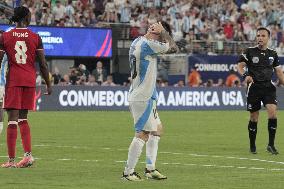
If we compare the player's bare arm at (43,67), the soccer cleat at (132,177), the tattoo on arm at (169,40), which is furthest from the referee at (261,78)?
the soccer cleat at (132,177)

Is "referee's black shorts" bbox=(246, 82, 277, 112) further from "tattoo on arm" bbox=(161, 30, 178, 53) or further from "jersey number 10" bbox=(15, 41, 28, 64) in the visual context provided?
"tattoo on arm" bbox=(161, 30, 178, 53)

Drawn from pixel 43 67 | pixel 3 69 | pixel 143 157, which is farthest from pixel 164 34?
pixel 143 157

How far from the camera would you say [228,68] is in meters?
42.2

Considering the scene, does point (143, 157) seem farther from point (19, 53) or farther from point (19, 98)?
point (19, 53)

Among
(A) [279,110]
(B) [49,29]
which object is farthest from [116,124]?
(A) [279,110]

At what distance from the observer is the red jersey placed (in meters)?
15.2

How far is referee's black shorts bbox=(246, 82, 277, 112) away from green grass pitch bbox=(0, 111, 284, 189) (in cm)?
95

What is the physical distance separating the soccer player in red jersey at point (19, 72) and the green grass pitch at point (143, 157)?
62 centimetres

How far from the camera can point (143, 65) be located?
13.4m

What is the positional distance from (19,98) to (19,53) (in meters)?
0.71

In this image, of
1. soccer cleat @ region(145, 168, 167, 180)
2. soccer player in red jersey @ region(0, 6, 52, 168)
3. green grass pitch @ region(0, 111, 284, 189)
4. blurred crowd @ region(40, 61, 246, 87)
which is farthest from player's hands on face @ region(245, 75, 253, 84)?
blurred crowd @ region(40, 61, 246, 87)

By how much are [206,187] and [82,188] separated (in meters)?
1.59

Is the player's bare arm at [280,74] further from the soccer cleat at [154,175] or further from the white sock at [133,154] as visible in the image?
the white sock at [133,154]

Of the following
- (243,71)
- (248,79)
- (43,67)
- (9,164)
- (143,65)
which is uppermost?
(143,65)
